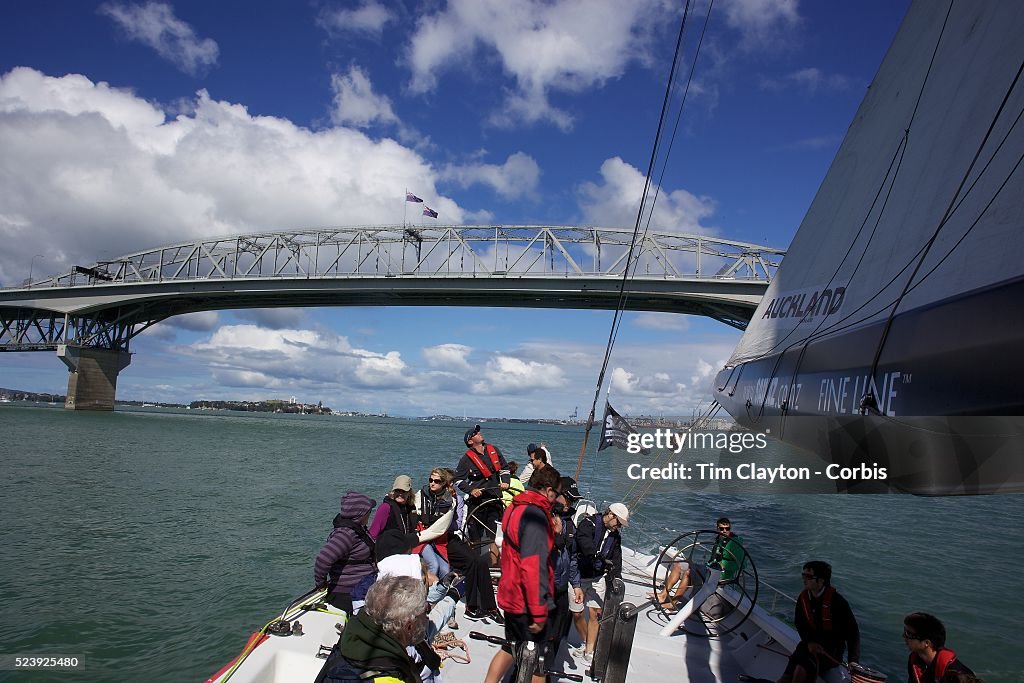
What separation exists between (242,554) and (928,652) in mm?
11429

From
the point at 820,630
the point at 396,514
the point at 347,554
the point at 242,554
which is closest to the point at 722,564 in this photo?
the point at 820,630

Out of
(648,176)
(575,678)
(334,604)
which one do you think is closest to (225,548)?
(334,604)

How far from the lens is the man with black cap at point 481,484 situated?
7.40 metres

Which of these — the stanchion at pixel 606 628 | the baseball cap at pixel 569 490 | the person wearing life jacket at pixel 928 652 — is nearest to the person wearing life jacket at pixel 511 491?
the baseball cap at pixel 569 490

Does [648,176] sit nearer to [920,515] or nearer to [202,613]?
[202,613]

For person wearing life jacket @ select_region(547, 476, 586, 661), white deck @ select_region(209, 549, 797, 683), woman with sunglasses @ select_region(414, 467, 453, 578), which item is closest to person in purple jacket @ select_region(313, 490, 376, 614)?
white deck @ select_region(209, 549, 797, 683)

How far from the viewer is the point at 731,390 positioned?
717cm

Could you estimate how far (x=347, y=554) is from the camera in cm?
450

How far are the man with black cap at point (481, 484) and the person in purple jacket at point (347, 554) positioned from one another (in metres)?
2.77

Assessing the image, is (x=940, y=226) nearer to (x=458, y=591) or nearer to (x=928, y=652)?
(x=928, y=652)

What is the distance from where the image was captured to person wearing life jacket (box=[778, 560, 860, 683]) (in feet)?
14.1

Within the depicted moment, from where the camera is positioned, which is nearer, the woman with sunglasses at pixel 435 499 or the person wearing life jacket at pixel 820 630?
the person wearing life jacket at pixel 820 630

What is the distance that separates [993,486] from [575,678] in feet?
11.0

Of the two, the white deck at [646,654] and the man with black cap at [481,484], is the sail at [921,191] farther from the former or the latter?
the man with black cap at [481,484]
